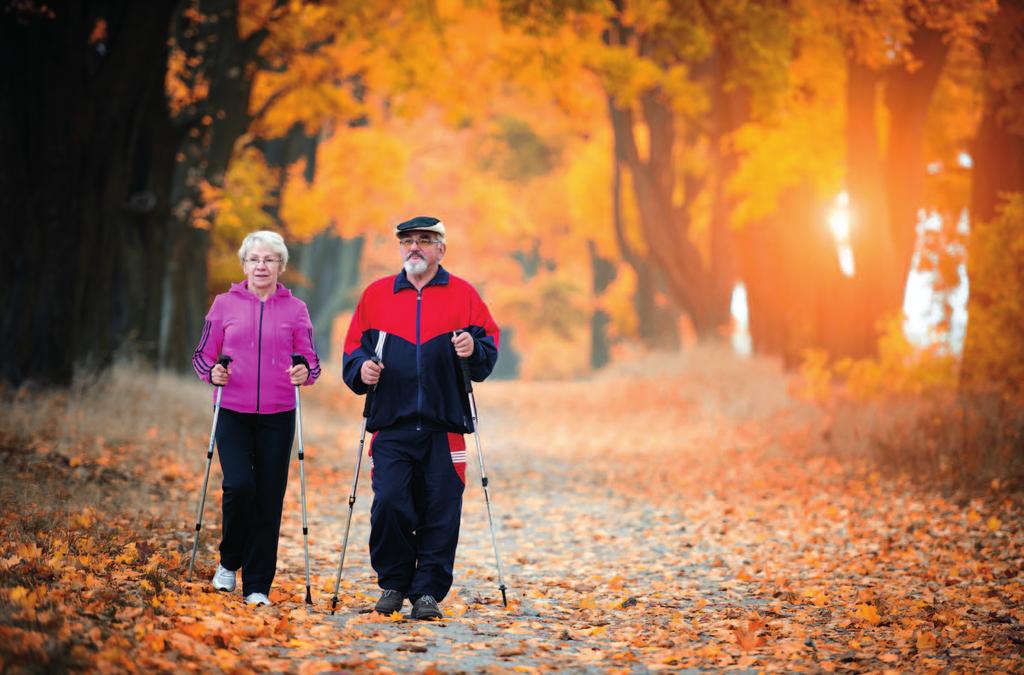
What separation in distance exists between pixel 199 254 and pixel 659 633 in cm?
1404

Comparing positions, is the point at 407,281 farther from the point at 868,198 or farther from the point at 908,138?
the point at 908,138

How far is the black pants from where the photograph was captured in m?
6.63

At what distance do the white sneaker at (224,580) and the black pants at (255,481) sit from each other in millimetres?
159

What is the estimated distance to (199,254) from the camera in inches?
752

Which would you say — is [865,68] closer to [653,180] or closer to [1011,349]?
[1011,349]

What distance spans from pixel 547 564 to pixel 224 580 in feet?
9.39

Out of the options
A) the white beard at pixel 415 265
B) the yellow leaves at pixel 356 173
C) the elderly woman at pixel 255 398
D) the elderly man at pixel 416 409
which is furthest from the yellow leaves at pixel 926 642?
the yellow leaves at pixel 356 173

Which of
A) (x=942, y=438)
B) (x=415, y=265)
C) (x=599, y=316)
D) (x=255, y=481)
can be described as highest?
(x=415, y=265)

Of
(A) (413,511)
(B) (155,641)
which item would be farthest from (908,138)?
(B) (155,641)

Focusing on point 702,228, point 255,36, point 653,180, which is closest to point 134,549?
point 255,36

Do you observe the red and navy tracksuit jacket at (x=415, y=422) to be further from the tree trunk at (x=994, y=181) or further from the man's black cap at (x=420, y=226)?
the tree trunk at (x=994, y=181)

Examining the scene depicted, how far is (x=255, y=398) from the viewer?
6.64 metres

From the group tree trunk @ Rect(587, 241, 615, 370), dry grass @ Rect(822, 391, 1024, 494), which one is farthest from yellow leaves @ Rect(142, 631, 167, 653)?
tree trunk @ Rect(587, 241, 615, 370)

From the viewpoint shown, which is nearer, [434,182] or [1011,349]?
[1011,349]
